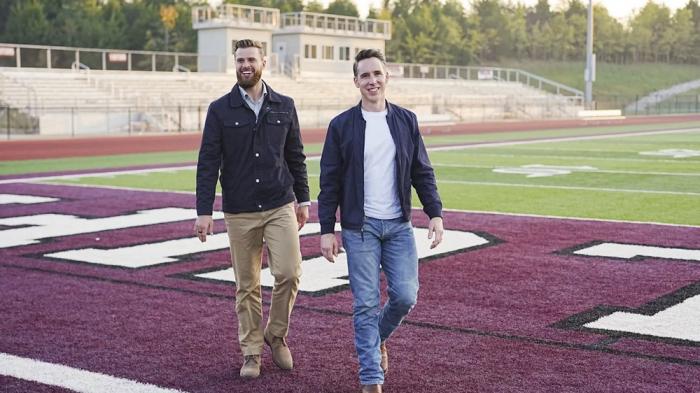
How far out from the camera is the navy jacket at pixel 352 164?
204 inches

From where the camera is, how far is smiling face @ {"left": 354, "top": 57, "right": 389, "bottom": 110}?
5107 mm

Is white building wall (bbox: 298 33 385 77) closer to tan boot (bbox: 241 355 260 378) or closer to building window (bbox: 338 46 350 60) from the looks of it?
building window (bbox: 338 46 350 60)

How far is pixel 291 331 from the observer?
21.6ft

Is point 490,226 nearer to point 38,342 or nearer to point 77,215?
point 77,215

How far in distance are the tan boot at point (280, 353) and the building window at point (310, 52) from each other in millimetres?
55954

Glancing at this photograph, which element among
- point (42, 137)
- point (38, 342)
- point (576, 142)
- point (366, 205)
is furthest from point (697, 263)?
point (42, 137)

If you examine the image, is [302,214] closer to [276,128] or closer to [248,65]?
[276,128]

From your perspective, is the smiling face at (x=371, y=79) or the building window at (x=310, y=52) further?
the building window at (x=310, y=52)

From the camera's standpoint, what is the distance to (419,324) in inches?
265

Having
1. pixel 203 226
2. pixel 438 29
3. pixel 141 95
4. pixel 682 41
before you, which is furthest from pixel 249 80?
pixel 682 41

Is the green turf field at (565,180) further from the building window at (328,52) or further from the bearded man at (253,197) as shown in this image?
the building window at (328,52)

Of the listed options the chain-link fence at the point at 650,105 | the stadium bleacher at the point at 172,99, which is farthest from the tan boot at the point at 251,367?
the chain-link fence at the point at 650,105

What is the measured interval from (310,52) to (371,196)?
187 feet

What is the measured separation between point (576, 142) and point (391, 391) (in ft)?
84.1
